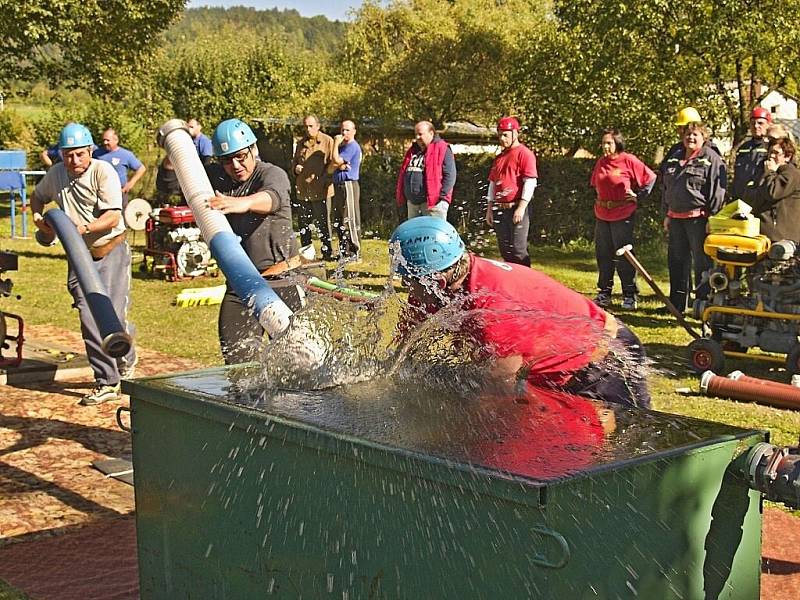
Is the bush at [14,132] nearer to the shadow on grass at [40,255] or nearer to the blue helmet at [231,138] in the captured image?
the shadow on grass at [40,255]

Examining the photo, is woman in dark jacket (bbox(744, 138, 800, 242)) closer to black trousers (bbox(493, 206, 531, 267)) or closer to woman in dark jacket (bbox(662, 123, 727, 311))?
woman in dark jacket (bbox(662, 123, 727, 311))

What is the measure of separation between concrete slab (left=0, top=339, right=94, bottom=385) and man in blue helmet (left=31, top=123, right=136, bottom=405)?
107cm

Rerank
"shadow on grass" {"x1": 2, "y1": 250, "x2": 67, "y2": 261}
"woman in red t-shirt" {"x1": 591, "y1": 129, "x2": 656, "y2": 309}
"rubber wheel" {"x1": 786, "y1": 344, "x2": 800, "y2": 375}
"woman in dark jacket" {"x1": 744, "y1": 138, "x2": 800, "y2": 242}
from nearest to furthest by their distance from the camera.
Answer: "rubber wheel" {"x1": 786, "y1": 344, "x2": 800, "y2": 375} → "woman in dark jacket" {"x1": 744, "y1": 138, "x2": 800, "y2": 242} → "woman in red t-shirt" {"x1": 591, "y1": 129, "x2": 656, "y2": 309} → "shadow on grass" {"x1": 2, "y1": 250, "x2": 67, "y2": 261}

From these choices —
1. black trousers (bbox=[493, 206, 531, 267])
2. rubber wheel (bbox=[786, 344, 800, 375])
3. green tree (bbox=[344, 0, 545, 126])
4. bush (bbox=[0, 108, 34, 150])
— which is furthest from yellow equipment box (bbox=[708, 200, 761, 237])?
bush (bbox=[0, 108, 34, 150])

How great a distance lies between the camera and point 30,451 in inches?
302

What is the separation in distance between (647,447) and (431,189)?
10.2 meters

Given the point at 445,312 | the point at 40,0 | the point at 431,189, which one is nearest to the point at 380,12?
the point at 40,0

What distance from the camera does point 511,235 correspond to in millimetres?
12977

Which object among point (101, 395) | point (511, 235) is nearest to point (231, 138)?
point (101, 395)

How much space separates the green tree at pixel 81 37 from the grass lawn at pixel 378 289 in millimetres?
9868

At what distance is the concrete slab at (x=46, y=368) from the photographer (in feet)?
32.0

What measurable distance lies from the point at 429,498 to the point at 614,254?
34.1 ft

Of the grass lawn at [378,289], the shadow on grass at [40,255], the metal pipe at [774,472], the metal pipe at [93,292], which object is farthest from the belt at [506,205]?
the shadow on grass at [40,255]

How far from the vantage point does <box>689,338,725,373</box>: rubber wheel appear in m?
9.52
